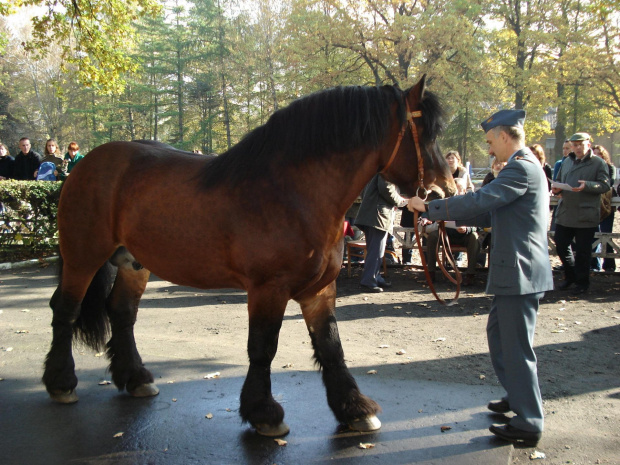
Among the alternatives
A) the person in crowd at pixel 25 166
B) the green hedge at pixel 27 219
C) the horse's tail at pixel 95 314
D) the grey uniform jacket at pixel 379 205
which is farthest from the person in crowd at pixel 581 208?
the person in crowd at pixel 25 166

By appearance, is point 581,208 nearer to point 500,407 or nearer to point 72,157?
point 500,407

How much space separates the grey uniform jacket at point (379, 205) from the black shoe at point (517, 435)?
4.76 metres

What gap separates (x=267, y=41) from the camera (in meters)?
30.1

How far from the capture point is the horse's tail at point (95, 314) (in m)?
4.14

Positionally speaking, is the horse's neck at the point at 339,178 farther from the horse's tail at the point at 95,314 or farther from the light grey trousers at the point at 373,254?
the light grey trousers at the point at 373,254

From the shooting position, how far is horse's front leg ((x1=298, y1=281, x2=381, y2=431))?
341cm

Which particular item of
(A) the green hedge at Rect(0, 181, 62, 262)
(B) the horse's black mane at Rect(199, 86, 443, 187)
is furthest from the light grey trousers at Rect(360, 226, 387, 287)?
(A) the green hedge at Rect(0, 181, 62, 262)

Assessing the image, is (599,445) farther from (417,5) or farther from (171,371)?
(417,5)

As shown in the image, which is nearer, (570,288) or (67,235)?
(67,235)

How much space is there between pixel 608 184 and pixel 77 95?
43556 mm

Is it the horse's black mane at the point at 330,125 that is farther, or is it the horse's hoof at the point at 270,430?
the horse's hoof at the point at 270,430


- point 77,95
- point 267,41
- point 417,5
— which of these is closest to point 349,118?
point 417,5

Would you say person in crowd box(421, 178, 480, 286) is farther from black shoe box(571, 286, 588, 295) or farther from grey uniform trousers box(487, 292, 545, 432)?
grey uniform trousers box(487, 292, 545, 432)

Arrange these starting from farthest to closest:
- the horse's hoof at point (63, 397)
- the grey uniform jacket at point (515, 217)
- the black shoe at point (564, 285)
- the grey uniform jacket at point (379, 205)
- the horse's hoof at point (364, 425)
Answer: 1. the black shoe at point (564, 285)
2. the grey uniform jacket at point (379, 205)
3. the horse's hoof at point (63, 397)
4. the horse's hoof at point (364, 425)
5. the grey uniform jacket at point (515, 217)
